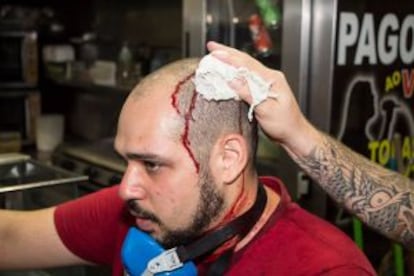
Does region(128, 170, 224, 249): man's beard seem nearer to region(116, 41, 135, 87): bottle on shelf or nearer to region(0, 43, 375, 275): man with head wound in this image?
region(0, 43, 375, 275): man with head wound

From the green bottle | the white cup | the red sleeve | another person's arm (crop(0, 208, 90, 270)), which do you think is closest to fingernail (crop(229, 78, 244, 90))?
the red sleeve

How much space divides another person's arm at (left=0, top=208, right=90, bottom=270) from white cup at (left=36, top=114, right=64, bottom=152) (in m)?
2.19

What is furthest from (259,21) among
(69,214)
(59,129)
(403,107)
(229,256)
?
(59,129)

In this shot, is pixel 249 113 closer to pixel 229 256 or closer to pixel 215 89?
pixel 215 89

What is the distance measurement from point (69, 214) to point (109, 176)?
1359mm

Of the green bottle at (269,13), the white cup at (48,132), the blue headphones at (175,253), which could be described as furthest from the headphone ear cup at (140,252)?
the white cup at (48,132)

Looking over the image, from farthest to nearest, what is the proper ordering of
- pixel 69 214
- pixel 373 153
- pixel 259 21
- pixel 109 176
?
1. pixel 109 176
2. pixel 259 21
3. pixel 373 153
4. pixel 69 214

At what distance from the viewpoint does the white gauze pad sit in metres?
0.93

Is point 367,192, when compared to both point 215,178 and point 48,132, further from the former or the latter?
point 48,132

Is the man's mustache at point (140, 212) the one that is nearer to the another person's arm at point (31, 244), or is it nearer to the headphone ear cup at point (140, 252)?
the headphone ear cup at point (140, 252)

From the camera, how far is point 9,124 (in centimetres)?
351

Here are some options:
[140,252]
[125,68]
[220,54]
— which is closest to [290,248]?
[140,252]

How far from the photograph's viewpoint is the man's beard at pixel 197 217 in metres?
1.04

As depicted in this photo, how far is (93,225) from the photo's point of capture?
1.30m
